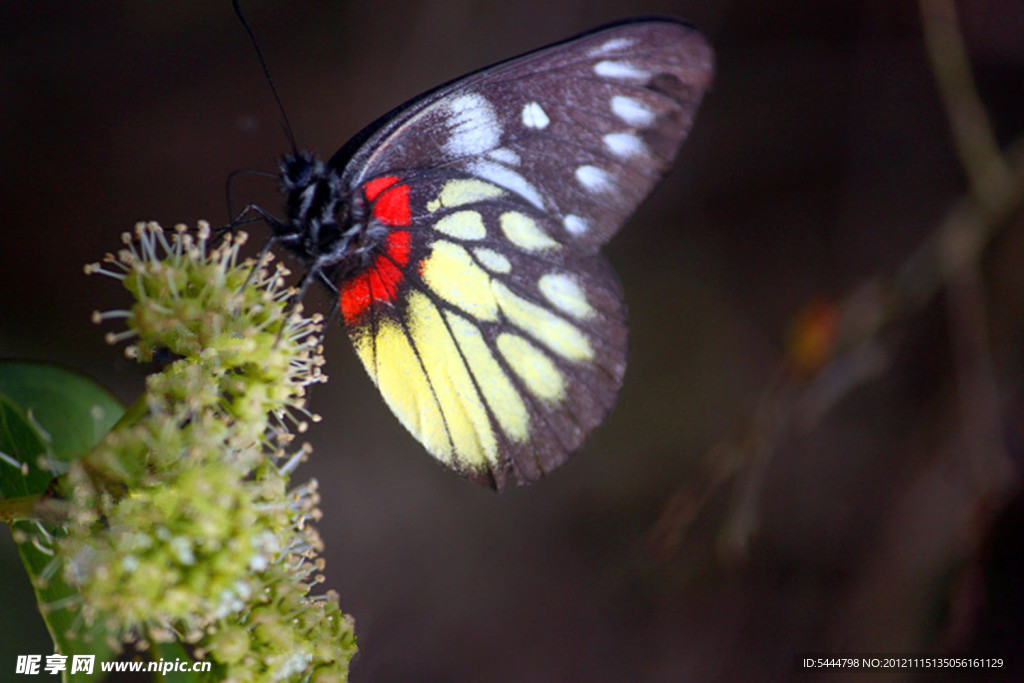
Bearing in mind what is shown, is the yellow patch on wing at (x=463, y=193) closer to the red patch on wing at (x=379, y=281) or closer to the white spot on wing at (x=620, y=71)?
the red patch on wing at (x=379, y=281)

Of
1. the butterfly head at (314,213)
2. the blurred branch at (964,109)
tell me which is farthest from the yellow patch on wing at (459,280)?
the blurred branch at (964,109)

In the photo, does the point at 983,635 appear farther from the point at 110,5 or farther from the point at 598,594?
the point at 110,5

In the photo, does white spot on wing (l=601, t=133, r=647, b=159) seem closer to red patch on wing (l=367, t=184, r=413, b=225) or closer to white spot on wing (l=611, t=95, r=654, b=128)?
white spot on wing (l=611, t=95, r=654, b=128)

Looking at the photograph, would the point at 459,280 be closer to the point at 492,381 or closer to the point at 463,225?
the point at 463,225

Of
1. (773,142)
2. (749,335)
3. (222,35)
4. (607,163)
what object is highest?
(222,35)

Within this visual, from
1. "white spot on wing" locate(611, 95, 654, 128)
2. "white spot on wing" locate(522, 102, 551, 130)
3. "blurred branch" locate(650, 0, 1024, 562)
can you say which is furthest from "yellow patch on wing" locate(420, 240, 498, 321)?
"blurred branch" locate(650, 0, 1024, 562)

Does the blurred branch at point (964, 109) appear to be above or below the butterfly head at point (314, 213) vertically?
above

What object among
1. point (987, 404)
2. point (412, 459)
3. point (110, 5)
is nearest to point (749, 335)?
point (987, 404)
